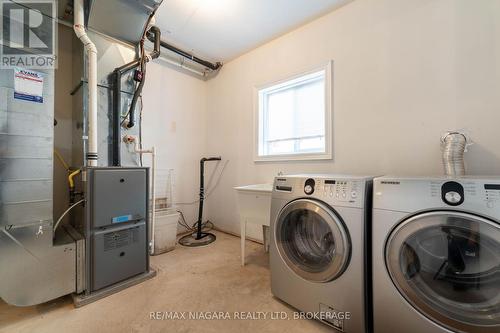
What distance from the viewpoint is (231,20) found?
219 cm

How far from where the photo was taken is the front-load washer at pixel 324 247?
1.12 meters

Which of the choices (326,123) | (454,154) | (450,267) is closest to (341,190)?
(450,267)

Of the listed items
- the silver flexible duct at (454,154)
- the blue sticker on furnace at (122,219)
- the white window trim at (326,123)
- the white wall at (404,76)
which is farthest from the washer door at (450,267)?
the blue sticker on furnace at (122,219)

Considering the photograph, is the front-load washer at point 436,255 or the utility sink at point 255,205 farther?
the utility sink at point 255,205

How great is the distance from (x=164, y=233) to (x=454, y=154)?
2.63 meters

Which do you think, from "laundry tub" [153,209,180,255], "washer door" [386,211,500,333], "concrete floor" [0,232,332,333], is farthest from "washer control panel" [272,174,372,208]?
"laundry tub" [153,209,180,255]

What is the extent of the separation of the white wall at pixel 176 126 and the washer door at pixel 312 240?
6.46 ft

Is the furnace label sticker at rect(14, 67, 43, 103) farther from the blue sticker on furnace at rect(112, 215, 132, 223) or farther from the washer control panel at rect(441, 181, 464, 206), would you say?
the washer control panel at rect(441, 181, 464, 206)

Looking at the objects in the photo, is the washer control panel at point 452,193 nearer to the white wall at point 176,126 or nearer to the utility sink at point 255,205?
the utility sink at point 255,205

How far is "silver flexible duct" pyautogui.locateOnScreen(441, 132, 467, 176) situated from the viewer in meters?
1.30

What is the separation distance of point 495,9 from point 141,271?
3.22m

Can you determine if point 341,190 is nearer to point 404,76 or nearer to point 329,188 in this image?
point 329,188

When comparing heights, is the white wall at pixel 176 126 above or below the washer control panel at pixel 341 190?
above

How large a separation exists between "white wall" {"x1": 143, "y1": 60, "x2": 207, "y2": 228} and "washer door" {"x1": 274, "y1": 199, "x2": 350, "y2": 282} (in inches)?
77.6
